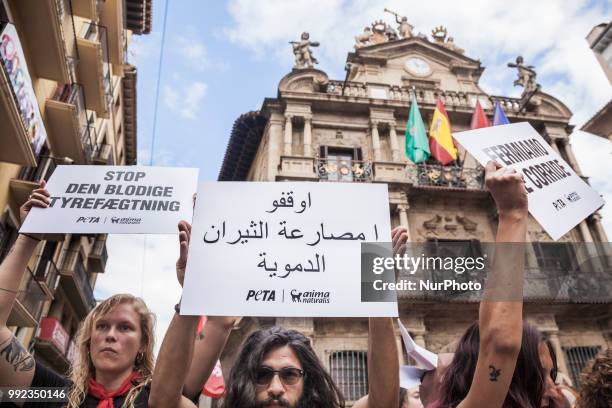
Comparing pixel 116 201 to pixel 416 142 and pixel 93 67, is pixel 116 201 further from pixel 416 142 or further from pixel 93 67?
pixel 93 67

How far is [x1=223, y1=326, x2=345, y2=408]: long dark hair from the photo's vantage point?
2201 millimetres

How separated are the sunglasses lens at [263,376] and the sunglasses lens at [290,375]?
2.4 inches

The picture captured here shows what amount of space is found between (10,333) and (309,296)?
1722 millimetres

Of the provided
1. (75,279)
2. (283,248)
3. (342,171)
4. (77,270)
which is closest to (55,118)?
(75,279)

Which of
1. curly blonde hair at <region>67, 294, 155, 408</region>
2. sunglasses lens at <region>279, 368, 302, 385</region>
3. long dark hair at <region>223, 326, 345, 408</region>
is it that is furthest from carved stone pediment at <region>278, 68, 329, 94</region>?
sunglasses lens at <region>279, 368, 302, 385</region>

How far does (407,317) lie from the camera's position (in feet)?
38.8

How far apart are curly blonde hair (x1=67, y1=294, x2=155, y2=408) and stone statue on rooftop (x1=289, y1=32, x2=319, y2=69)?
15.9 meters

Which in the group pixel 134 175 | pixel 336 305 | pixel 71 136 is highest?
pixel 71 136

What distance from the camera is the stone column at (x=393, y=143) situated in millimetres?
15109

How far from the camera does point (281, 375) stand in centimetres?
223

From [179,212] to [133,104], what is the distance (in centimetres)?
2124

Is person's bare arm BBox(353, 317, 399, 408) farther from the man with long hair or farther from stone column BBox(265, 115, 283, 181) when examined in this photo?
stone column BBox(265, 115, 283, 181)

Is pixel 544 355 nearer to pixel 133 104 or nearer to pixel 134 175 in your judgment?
pixel 134 175

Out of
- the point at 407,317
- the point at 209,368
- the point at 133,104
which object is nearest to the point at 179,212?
the point at 209,368
